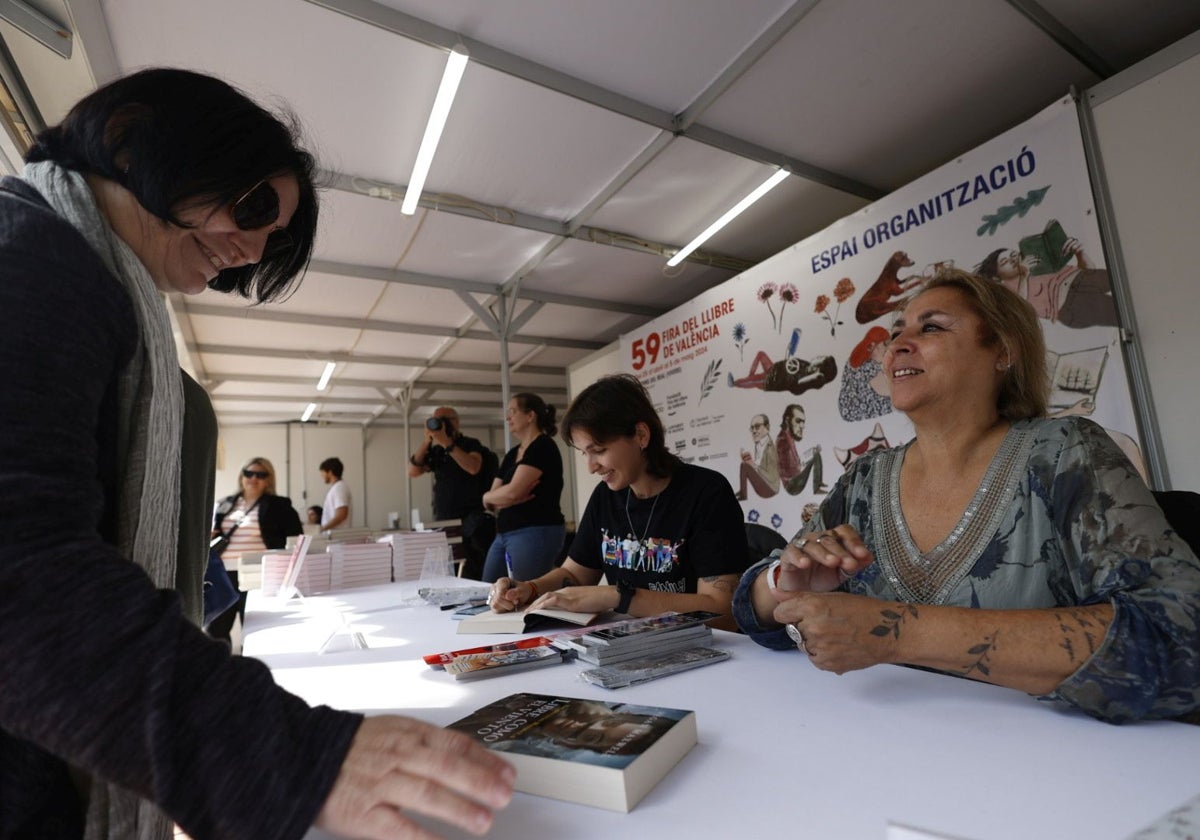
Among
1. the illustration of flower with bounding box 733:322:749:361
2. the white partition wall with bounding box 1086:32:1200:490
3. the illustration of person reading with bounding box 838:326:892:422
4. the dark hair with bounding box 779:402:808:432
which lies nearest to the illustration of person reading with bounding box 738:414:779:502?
the dark hair with bounding box 779:402:808:432

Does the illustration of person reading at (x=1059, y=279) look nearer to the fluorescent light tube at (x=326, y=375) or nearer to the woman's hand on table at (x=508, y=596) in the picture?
the woman's hand on table at (x=508, y=596)

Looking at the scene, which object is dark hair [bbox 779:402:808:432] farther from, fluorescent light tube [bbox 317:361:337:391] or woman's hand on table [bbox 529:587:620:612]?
fluorescent light tube [bbox 317:361:337:391]

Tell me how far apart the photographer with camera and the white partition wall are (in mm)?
3663

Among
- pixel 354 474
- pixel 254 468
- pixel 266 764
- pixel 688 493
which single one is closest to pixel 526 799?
pixel 266 764

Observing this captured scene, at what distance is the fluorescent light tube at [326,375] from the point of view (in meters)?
8.18

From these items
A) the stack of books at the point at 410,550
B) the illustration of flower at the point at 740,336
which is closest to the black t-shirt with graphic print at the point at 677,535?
the stack of books at the point at 410,550

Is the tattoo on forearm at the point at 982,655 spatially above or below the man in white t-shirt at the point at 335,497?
below

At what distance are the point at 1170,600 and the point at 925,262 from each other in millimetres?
3280

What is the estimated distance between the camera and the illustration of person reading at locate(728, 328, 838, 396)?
4242 mm

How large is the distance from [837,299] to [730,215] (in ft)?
3.35

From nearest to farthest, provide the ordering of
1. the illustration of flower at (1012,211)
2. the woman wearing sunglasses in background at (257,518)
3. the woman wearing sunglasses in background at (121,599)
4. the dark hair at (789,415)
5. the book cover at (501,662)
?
the woman wearing sunglasses in background at (121,599), the book cover at (501,662), the illustration of flower at (1012,211), the woman wearing sunglasses in background at (257,518), the dark hair at (789,415)

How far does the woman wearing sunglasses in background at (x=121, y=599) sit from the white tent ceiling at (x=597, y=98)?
7.28ft

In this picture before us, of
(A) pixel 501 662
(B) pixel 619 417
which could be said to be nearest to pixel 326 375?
(B) pixel 619 417

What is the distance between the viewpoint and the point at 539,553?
3217mm
